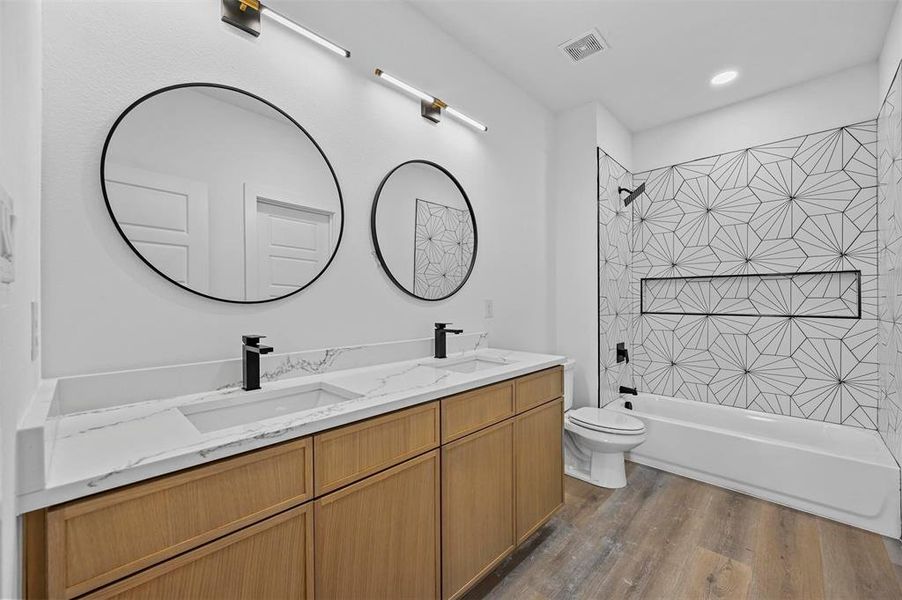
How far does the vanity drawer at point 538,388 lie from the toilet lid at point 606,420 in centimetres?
61

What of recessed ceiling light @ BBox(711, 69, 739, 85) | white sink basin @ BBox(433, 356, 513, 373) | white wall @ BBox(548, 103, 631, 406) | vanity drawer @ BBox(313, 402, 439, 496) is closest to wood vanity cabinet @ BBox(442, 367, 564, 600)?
vanity drawer @ BBox(313, 402, 439, 496)

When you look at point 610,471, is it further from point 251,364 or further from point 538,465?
point 251,364

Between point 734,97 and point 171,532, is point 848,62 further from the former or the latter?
point 171,532

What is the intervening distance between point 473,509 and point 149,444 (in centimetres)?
115

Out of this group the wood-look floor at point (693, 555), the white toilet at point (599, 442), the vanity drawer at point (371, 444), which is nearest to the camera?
the vanity drawer at point (371, 444)

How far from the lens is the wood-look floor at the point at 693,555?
1.69 meters

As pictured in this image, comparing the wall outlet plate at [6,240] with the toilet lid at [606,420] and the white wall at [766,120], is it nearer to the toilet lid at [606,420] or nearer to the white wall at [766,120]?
the toilet lid at [606,420]

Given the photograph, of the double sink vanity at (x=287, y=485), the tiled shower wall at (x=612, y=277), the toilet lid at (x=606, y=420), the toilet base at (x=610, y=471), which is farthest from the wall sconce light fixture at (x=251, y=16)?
the toilet base at (x=610, y=471)

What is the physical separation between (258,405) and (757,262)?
11.6 ft

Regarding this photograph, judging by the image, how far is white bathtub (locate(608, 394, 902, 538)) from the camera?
2121mm

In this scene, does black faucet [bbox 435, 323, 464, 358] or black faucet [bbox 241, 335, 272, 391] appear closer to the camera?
black faucet [bbox 241, 335, 272, 391]

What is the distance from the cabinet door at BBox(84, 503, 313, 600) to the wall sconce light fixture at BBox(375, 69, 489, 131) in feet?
6.04

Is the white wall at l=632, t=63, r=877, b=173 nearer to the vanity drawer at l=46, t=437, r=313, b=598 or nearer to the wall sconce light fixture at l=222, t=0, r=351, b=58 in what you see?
the wall sconce light fixture at l=222, t=0, r=351, b=58

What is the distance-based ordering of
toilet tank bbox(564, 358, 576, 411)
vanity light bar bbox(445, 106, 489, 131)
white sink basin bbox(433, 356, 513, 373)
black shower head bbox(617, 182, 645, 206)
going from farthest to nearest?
1. black shower head bbox(617, 182, 645, 206)
2. toilet tank bbox(564, 358, 576, 411)
3. vanity light bar bbox(445, 106, 489, 131)
4. white sink basin bbox(433, 356, 513, 373)
